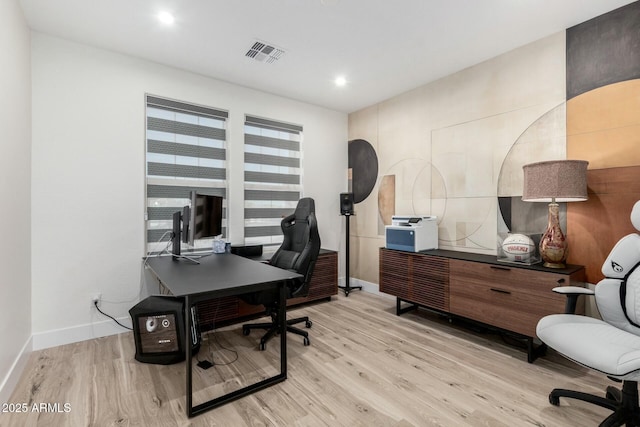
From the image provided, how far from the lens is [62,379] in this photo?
2.19 meters

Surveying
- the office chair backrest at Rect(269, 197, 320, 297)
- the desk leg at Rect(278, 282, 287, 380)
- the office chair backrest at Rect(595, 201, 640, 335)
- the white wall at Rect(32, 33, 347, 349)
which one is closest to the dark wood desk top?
the desk leg at Rect(278, 282, 287, 380)

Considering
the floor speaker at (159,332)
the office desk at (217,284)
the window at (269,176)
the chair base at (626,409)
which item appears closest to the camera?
the chair base at (626,409)

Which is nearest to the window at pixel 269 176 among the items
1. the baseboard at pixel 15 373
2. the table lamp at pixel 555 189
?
the baseboard at pixel 15 373

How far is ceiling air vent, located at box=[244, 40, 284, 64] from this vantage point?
2.97 metres

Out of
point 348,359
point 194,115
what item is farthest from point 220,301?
point 194,115

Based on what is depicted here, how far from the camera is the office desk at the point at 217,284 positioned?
1781 mm

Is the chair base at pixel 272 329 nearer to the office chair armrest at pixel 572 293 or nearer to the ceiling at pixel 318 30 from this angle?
the office chair armrest at pixel 572 293

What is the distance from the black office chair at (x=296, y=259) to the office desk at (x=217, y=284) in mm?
369

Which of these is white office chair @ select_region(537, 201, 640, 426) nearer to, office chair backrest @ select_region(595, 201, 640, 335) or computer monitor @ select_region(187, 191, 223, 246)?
office chair backrest @ select_region(595, 201, 640, 335)

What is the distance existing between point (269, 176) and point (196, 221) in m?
1.57

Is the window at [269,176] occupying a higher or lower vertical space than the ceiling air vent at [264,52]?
lower

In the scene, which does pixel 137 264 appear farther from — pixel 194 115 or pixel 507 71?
pixel 507 71

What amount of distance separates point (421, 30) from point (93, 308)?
13.5ft

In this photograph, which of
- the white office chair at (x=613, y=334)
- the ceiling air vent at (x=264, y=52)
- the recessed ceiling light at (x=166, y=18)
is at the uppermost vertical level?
the ceiling air vent at (x=264, y=52)
